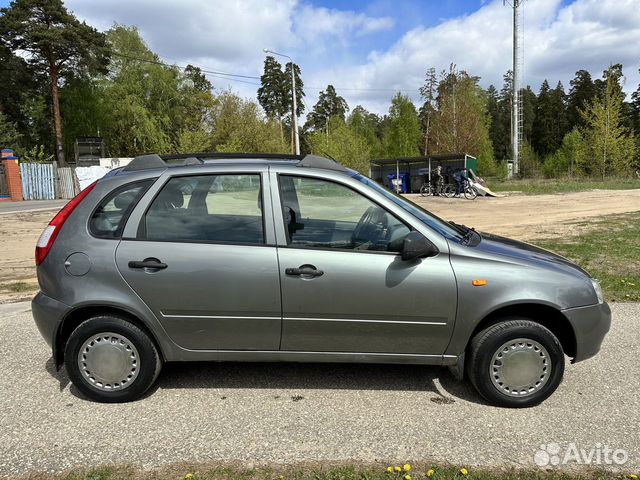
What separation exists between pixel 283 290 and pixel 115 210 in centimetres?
140

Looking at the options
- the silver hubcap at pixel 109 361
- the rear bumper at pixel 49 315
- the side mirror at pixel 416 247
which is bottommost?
the silver hubcap at pixel 109 361

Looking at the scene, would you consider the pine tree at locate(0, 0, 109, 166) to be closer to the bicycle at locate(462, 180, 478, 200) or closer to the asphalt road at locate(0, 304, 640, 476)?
the bicycle at locate(462, 180, 478, 200)

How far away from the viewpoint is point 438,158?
2927 centimetres

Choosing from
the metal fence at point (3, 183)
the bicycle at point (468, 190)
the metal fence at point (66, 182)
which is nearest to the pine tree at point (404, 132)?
the bicycle at point (468, 190)

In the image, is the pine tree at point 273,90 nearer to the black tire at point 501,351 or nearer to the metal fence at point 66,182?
the metal fence at point 66,182

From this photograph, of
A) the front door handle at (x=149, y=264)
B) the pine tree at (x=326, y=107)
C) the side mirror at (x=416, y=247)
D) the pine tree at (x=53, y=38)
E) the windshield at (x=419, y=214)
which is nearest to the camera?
the side mirror at (x=416, y=247)

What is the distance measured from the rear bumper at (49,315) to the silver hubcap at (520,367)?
3.13 m

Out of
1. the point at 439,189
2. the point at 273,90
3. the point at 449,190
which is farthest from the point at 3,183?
the point at 273,90

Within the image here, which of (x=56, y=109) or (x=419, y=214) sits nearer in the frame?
(x=419, y=214)

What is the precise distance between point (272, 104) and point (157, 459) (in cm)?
8180

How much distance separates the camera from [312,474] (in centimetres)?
262

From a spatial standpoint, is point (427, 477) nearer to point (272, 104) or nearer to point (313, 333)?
point (313, 333)

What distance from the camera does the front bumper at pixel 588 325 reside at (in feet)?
10.8

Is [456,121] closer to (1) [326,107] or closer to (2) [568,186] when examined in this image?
(2) [568,186]
